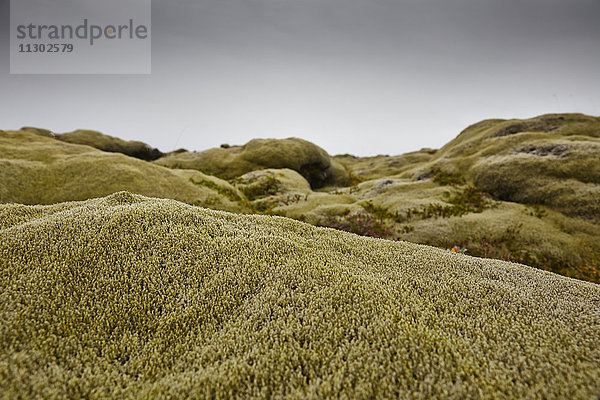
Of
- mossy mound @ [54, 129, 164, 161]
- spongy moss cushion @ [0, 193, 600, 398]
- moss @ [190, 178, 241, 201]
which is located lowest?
spongy moss cushion @ [0, 193, 600, 398]

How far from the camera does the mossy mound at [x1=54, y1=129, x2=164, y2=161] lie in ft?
156

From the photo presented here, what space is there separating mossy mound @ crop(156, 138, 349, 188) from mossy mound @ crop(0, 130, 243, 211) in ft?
54.1

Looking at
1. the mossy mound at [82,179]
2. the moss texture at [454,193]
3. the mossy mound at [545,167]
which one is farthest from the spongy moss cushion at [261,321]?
the mossy mound at [545,167]

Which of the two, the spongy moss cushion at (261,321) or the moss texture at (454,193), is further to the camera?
the moss texture at (454,193)

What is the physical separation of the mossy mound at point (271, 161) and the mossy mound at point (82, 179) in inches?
649

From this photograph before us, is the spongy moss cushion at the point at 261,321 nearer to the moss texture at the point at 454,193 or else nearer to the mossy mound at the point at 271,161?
the moss texture at the point at 454,193

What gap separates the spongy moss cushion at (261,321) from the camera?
9.41 feet

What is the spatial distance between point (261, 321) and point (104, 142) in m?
61.4

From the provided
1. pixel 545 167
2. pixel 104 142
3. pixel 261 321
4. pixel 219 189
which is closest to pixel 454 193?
pixel 545 167

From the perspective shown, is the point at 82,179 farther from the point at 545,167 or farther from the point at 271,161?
the point at 545,167

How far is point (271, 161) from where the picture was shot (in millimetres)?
39156

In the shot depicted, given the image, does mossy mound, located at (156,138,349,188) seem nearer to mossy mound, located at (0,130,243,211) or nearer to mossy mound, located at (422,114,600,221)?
mossy mound, located at (0,130,243,211)

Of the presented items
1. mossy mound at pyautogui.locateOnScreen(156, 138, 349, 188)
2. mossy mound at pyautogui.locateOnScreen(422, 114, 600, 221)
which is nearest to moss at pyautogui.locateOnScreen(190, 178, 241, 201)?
mossy mound at pyautogui.locateOnScreen(156, 138, 349, 188)

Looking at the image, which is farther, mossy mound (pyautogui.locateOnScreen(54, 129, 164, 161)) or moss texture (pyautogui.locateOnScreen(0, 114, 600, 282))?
mossy mound (pyautogui.locateOnScreen(54, 129, 164, 161))
